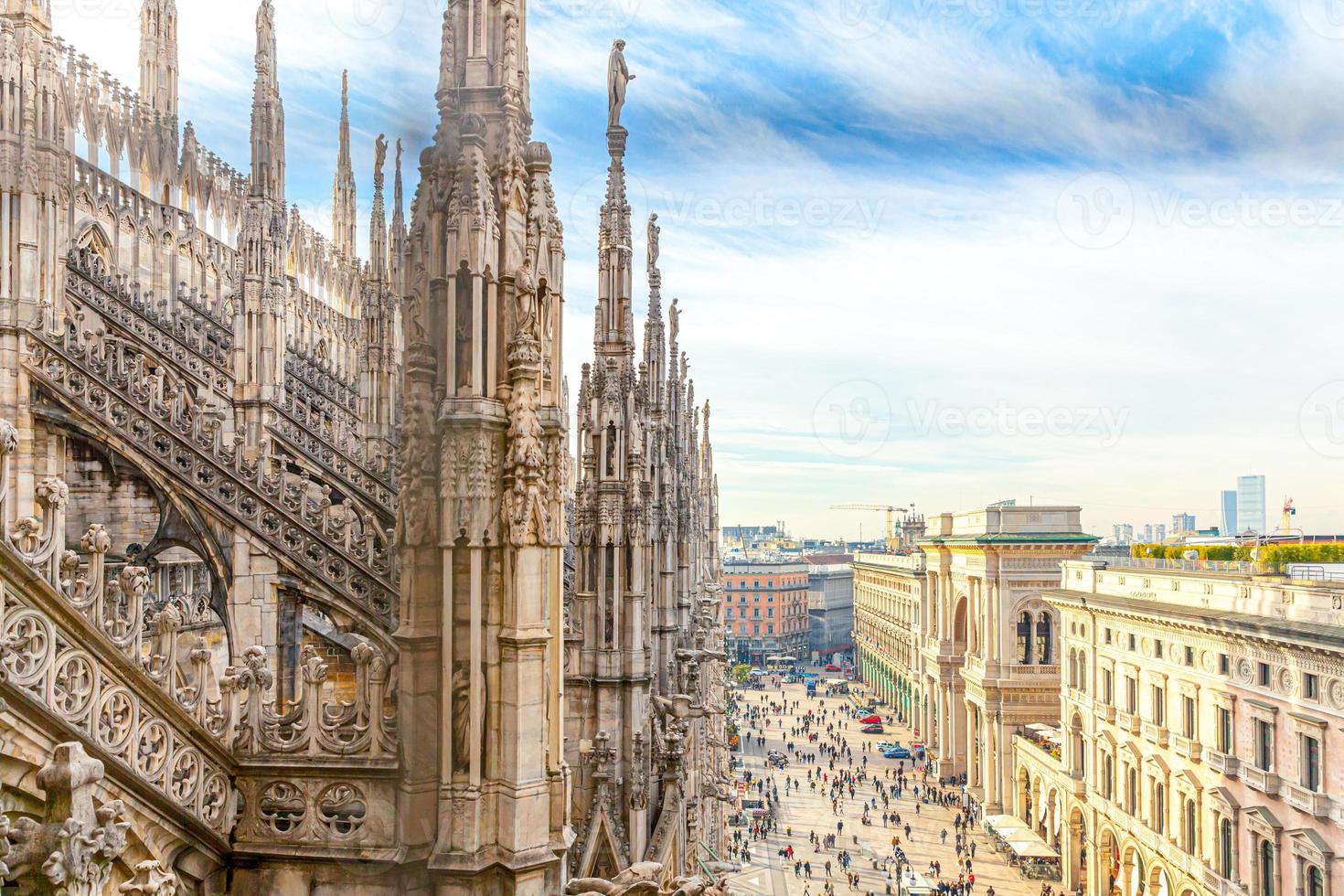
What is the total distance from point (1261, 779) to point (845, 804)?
2819 cm

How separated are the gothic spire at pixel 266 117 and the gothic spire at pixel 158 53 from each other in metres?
13.2

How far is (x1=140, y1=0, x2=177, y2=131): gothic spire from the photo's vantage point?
1288 inches

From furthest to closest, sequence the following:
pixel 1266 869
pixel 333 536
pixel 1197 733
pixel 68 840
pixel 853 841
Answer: pixel 853 841, pixel 1197 733, pixel 1266 869, pixel 333 536, pixel 68 840

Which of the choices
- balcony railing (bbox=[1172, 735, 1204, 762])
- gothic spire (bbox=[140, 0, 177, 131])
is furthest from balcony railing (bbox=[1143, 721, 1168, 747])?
gothic spire (bbox=[140, 0, 177, 131])

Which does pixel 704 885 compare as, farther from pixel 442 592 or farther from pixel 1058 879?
pixel 1058 879

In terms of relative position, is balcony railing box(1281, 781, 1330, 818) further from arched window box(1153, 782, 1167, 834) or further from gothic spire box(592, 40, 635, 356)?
gothic spire box(592, 40, 635, 356)

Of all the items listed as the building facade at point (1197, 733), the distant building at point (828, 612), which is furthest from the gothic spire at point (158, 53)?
the distant building at point (828, 612)

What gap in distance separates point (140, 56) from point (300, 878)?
34.7m

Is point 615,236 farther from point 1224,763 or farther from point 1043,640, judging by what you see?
point 1043,640

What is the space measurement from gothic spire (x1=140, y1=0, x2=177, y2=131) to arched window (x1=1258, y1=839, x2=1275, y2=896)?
4157cm

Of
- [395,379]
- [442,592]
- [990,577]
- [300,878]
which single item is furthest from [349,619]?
[990,577]

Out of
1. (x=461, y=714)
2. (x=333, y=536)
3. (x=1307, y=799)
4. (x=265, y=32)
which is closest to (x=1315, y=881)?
(x=1307, y=799)

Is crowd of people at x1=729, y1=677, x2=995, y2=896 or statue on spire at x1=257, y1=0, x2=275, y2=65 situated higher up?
statue on spire at x1=257, y1=0, x2=275, y2=65

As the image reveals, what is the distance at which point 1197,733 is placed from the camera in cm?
3206
